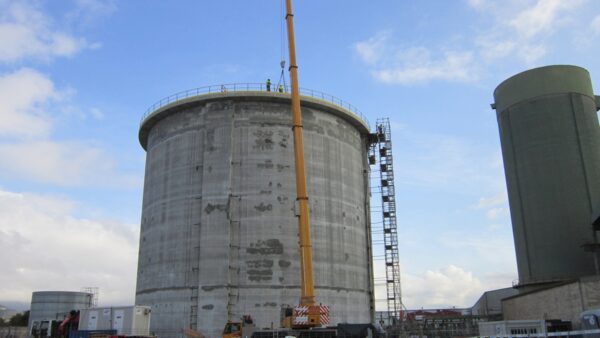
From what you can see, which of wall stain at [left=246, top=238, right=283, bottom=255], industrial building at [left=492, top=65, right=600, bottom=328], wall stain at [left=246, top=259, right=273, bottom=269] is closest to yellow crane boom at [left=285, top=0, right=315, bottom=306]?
wall stain at [left=246, top=259, right=273, bottom=269]

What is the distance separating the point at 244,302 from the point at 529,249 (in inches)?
832

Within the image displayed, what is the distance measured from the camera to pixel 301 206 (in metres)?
28.4

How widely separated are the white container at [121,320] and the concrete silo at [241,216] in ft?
11.9

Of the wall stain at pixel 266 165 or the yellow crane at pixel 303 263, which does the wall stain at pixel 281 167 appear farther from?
the yellow crane at pixel 303 263

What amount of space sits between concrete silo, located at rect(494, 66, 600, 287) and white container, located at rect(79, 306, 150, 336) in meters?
26.9

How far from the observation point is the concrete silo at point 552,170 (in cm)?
3678

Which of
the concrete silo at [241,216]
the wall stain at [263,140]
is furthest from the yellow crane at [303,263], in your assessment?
the wall stain at [263,140]

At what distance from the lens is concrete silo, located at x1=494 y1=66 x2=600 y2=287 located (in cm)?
3678

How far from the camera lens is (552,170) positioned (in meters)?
38.1

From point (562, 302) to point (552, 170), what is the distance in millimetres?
14135

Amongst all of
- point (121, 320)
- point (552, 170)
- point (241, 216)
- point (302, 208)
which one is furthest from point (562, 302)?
point (121, 320)

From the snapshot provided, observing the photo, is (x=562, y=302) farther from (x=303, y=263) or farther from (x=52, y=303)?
(x=52, y=303)

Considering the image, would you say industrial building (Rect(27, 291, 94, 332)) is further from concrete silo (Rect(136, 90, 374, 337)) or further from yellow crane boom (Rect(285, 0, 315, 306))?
yellow crane boom (Rect(285, 0, 315, 306))

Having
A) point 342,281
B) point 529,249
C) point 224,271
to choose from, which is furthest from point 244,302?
point 529,249
